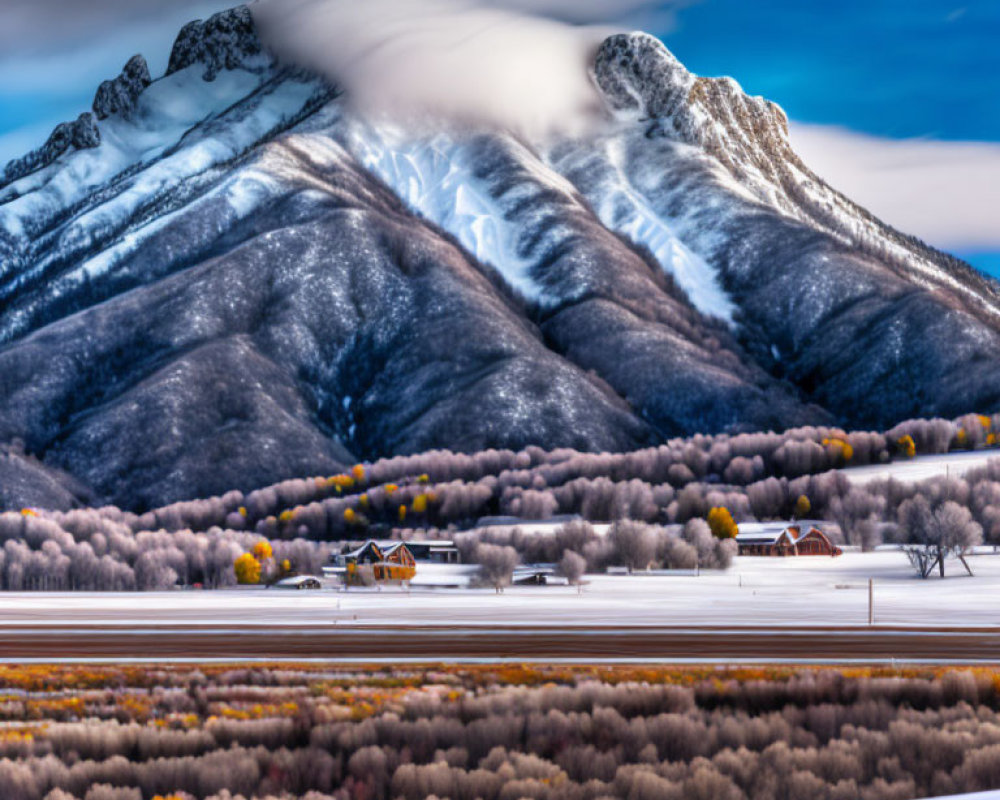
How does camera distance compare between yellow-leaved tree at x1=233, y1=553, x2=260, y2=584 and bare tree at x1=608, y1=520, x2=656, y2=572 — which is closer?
bare tree at x1=608, y1=520, x2=656, y2=572

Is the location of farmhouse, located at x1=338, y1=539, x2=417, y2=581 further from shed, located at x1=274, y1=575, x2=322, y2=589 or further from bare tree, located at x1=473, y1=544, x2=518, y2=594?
bare tree, located at x1=473, y1=544, x2=518, y2=594

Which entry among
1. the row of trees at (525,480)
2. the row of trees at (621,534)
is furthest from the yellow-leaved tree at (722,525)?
the row of trees at (525,480)

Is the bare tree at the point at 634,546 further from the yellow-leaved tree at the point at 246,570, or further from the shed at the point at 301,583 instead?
the yellow-leaved tree at the point at 246,570

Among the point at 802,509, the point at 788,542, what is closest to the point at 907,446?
the point at 802,509

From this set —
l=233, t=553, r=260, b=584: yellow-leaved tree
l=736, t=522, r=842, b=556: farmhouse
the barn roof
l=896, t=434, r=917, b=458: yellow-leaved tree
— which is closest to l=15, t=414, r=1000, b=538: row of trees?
l=896, t=434, r=917, b=458: yellow-leaved tree

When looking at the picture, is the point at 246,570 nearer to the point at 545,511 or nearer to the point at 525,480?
the point at 545,511

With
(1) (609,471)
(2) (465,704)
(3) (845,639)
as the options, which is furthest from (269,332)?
(2) (465,704)
